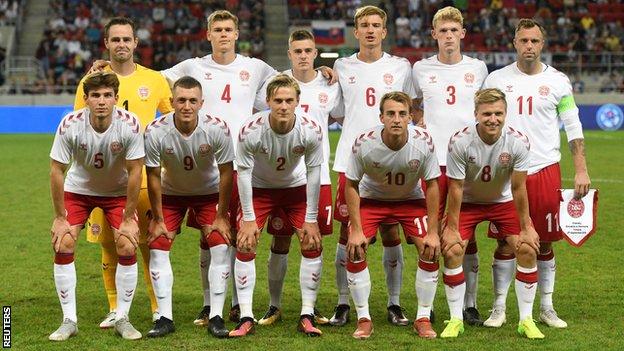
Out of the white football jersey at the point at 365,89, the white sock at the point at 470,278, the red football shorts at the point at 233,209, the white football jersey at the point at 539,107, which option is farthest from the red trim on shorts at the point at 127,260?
the white football jersey at the point at 539,107

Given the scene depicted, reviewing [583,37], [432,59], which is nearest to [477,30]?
[583,37]

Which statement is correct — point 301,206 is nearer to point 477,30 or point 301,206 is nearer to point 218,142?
point 218,142

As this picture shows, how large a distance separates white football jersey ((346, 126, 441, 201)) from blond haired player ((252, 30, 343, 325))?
470 millimetres

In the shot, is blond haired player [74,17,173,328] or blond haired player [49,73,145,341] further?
blond haired player [74,17,173,328]

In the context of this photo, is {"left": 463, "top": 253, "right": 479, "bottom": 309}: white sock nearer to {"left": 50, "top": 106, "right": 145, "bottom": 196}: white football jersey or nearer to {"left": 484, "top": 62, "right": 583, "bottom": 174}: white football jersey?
{"left": 484, "top": 62, "right": 583, "bottom": 174}: white football jersey

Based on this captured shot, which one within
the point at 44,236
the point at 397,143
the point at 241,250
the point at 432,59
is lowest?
the point at 44,236

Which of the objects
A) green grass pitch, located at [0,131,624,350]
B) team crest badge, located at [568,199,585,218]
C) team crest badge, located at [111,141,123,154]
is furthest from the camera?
team crest badge, located at [568,199,585,218]

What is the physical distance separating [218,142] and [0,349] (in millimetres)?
1954

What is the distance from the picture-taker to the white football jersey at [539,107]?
6645 mm

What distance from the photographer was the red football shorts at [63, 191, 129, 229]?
6.39 meters

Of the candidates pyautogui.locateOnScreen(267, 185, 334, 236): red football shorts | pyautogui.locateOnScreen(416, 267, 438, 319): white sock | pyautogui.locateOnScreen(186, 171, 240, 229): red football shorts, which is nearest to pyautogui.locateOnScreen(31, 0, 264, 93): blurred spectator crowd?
pyautogui.locateOnScreen(186, 171, 240, 229): red football shorts

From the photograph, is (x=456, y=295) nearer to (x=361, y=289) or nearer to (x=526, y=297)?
(x=526, y=297)

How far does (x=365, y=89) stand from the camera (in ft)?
22.8

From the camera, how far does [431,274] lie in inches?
250
